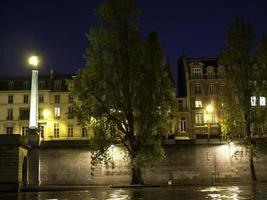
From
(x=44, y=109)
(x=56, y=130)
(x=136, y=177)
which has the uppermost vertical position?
(x=44, y=109)

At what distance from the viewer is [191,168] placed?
48719mm

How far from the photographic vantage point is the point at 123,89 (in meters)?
40.9

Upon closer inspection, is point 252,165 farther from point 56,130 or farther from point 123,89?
point 56,130

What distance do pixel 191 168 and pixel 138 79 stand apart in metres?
13.2

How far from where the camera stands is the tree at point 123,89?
40.0 metres

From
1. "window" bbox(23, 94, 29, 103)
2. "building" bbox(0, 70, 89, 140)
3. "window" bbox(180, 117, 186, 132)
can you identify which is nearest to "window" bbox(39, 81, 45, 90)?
"building" bbox(0, 70, 89, 140)

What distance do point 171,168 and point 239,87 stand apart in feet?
37.1

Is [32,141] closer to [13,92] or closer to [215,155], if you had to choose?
[215,155]

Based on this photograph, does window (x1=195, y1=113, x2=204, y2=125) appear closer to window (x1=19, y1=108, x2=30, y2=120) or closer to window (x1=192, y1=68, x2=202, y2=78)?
window (x1=192, y1=68, x2=202, y2=78)

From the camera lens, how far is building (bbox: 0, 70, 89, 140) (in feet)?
238

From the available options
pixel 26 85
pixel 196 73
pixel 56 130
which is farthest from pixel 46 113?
pixel 196 73

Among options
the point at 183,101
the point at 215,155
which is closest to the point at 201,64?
the point at 183,101

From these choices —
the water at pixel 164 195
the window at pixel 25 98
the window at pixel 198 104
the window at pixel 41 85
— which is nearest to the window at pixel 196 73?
the window at pixel 198 104

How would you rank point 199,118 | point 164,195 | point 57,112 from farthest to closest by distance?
1. point 57,112
2. point 199,118
3. point 164,195
